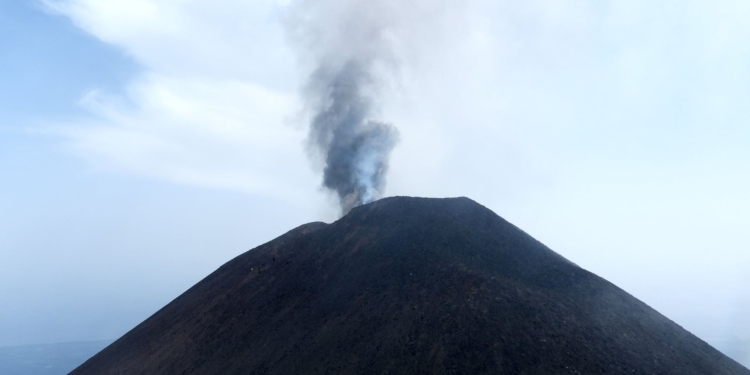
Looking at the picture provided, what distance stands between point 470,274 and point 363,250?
1194cm

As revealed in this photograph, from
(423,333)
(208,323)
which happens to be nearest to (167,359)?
(208,323)

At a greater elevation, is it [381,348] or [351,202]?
[351,202]

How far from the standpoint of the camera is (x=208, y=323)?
49.5 metres

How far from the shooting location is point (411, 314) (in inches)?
1485

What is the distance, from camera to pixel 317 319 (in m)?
42.0

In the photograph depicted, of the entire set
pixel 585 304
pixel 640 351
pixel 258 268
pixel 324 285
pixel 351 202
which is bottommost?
pixel 640 351

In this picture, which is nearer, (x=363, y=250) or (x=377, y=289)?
(x=377, y=289)

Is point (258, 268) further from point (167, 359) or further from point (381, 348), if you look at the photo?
point (381, 348)

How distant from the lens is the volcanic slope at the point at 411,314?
110 ft

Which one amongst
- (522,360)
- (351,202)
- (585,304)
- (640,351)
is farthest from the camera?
(351,202)

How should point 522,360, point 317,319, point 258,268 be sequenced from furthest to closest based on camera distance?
point 258,268
point 317,319
point 522,360

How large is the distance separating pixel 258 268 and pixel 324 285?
12.6 metres

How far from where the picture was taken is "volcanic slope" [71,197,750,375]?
33.6 m

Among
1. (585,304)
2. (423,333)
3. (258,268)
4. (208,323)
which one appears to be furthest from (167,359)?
(585,304)
